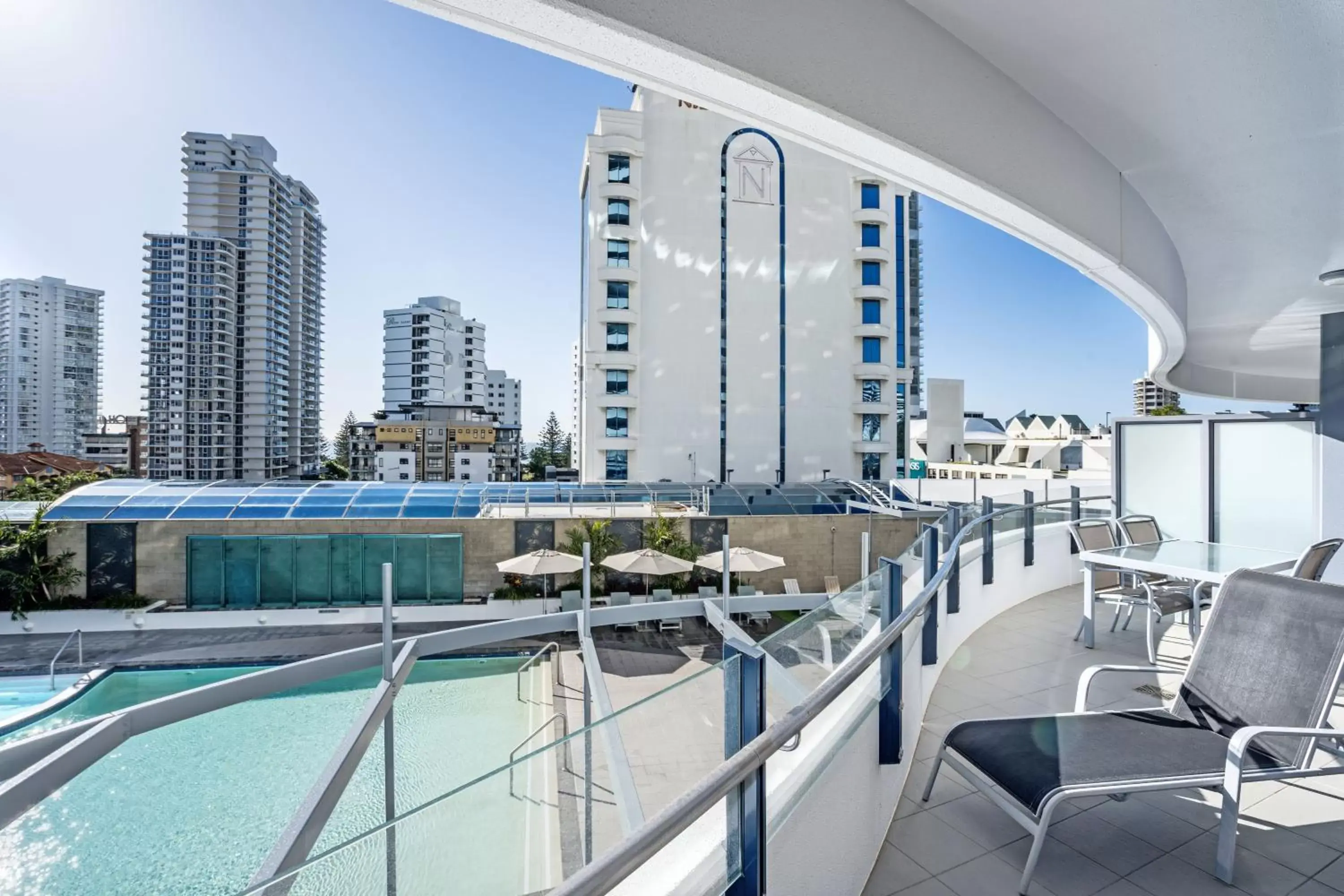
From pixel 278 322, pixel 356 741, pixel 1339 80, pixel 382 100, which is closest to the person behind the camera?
pixel 1339 80

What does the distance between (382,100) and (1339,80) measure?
2167cm

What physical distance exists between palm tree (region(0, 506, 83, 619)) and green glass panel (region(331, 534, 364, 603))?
17.6ft

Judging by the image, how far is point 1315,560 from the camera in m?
4.62

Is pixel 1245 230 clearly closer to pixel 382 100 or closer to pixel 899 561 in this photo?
pixel 899 561

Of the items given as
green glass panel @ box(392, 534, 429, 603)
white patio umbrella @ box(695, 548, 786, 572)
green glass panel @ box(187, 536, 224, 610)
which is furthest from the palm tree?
white patio umbrella @ box(695, 548, 786, 572)

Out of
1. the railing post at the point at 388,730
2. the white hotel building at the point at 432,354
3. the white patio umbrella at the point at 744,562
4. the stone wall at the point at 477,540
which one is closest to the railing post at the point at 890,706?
the railing post at the point at 388,730

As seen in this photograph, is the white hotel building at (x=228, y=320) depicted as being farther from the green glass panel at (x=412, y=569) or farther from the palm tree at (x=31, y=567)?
the green glass panel at (x=412, y=569)

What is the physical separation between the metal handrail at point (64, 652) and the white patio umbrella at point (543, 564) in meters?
7.14

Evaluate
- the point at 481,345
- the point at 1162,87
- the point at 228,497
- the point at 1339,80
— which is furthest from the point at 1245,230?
the point at 481,345

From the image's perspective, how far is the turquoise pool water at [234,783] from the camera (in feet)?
19.5

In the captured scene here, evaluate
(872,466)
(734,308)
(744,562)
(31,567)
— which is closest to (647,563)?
(744,562)

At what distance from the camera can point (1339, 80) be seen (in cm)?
228

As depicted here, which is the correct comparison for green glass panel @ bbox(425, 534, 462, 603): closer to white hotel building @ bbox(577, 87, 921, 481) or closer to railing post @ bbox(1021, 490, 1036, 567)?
A: railing post @ bbox(1021, 490, 1036, 567)

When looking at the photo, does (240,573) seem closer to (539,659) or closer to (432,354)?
(539,659)
